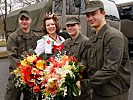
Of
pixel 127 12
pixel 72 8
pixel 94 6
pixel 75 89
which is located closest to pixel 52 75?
pixel 75 89

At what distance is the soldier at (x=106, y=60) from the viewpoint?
87.0 inches

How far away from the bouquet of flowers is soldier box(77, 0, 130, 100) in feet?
0.39

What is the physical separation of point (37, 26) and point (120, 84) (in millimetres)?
7937

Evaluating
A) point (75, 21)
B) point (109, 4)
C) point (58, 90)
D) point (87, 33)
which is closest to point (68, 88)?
point (58, 90)

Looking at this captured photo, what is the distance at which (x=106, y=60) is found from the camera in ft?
7.35

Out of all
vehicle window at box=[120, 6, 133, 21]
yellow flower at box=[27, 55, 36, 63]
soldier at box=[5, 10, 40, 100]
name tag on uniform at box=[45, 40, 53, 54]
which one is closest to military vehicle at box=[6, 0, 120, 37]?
vehicle window at box=[120, 6, 133, 21]

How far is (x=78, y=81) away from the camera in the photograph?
2377 millimetres

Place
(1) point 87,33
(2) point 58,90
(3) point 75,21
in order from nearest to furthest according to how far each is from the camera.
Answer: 1. (2) point 58,90
2. (3) point 75,21
3. (1) point 87,33

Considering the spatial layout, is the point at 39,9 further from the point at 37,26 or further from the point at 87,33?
the point at 87,33

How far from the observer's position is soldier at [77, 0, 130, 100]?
221 cm

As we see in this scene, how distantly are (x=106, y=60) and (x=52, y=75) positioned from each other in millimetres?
503

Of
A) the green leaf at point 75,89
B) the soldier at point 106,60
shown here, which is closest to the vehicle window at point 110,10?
the soldier at point 106,60

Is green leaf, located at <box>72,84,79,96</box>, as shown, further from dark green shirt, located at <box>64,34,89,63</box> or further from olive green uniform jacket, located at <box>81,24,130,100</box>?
dark green shirt, located at <box>64,34,89,63</box>

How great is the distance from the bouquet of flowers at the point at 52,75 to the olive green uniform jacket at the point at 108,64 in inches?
4.8
